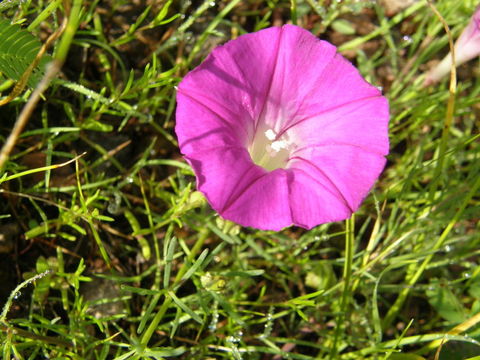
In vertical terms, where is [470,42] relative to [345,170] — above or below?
above

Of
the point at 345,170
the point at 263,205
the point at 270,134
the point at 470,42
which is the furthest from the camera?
the point at 470,42

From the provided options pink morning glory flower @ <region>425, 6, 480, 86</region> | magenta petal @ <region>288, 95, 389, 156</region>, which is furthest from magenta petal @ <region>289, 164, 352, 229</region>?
pink morning glory flower @ <region>425, 6, 480, 86</region>

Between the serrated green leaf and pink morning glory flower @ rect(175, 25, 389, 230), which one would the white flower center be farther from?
the serrated green leaf

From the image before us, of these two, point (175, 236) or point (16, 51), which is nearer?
point (16, 51)

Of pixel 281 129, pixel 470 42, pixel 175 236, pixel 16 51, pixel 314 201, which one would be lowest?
pixel 175 236

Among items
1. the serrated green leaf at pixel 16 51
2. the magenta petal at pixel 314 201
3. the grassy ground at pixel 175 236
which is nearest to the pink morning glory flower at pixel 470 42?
the grassy ground at pixel 175 236

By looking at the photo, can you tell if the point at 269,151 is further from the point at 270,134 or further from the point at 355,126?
the point at 355,126

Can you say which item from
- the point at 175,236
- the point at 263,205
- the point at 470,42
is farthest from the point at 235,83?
the point at 470,42

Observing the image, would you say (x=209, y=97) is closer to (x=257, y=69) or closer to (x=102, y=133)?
(x=257, y=69)

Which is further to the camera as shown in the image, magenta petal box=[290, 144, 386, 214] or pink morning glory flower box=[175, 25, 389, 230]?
magenta petal box=[290, 144, 386, 214]
